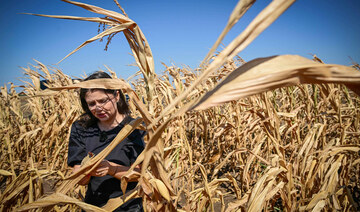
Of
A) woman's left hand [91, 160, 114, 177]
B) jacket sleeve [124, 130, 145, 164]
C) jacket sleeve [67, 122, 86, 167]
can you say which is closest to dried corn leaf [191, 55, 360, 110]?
woman's left hand [91, 160, 114, 177]

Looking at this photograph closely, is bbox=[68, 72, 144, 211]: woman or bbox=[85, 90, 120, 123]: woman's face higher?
bbox=[85, 90, 120, 123]: woman's face

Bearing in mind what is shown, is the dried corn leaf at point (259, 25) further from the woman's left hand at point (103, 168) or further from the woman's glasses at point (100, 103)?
the woman's glasses at point (100, 103)

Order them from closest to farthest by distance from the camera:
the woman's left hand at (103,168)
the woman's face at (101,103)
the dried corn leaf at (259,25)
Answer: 1. the dried corn leaf at (259,25)
2. the woman's left hand at (103,168)
3. the woman's face at (101,103)

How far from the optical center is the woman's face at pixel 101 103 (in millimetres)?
1238

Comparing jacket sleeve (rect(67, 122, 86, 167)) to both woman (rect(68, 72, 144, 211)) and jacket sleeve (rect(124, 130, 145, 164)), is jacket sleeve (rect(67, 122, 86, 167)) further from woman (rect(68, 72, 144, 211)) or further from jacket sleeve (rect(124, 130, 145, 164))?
jacket sleeve (rect(124, 130, 145, 164))

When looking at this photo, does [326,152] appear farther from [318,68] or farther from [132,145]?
[132,145]

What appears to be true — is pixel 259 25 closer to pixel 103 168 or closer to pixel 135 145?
pixel 103 168

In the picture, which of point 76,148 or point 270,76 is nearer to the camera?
point 270,76

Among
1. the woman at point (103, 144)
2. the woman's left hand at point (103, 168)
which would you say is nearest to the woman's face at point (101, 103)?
the woman at point (103, 144)

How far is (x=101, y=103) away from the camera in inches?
50.1

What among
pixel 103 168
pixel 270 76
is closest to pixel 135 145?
pixel 103 168

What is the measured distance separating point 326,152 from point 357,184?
1242 millimetres

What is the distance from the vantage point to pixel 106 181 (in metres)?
1.33

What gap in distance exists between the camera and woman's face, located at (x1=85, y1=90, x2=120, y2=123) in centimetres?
124
